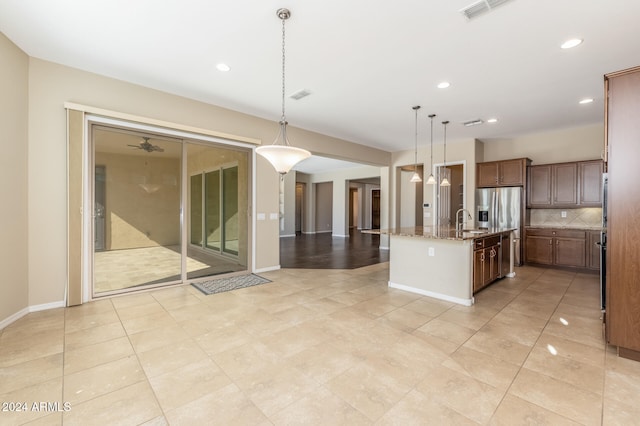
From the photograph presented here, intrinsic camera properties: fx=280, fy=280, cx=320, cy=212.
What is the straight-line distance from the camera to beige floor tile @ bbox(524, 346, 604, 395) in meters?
1.97

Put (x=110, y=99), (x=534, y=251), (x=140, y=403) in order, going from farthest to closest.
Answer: (x=534, y=251), (x=110, y=99), (x=140, y=403)

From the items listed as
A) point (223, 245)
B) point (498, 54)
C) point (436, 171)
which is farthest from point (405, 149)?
point (223, 245)

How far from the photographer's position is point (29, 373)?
81.4 inches

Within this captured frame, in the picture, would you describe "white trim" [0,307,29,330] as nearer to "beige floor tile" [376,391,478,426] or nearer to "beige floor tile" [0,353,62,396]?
"beige floor tile" [0,353,62,396]

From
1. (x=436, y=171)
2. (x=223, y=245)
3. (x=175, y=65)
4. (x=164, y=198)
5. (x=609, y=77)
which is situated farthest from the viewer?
(x=436, y=171)

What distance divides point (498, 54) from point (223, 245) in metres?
5.02

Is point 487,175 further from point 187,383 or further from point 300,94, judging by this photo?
point 187,383

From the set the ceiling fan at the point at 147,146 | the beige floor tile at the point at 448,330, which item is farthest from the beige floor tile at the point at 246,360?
the ceiling fan at the point at 147,146

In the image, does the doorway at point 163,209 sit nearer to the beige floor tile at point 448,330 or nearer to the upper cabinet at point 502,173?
the beige floor tile at point 448,330

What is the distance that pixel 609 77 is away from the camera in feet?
7.85

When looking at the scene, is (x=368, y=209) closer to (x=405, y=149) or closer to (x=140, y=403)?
(x=405, y=149)

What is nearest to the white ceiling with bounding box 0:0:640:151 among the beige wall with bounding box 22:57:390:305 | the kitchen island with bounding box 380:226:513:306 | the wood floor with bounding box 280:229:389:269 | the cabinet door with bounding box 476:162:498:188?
the beige wall with bounding box 22:57:390:305

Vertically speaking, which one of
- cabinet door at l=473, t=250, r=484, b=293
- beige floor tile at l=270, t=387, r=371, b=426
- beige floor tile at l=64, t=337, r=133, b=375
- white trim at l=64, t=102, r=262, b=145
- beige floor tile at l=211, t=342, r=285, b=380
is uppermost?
white trim at l=64, t=102, r=262, b=145

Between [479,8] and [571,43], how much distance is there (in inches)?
51.5
